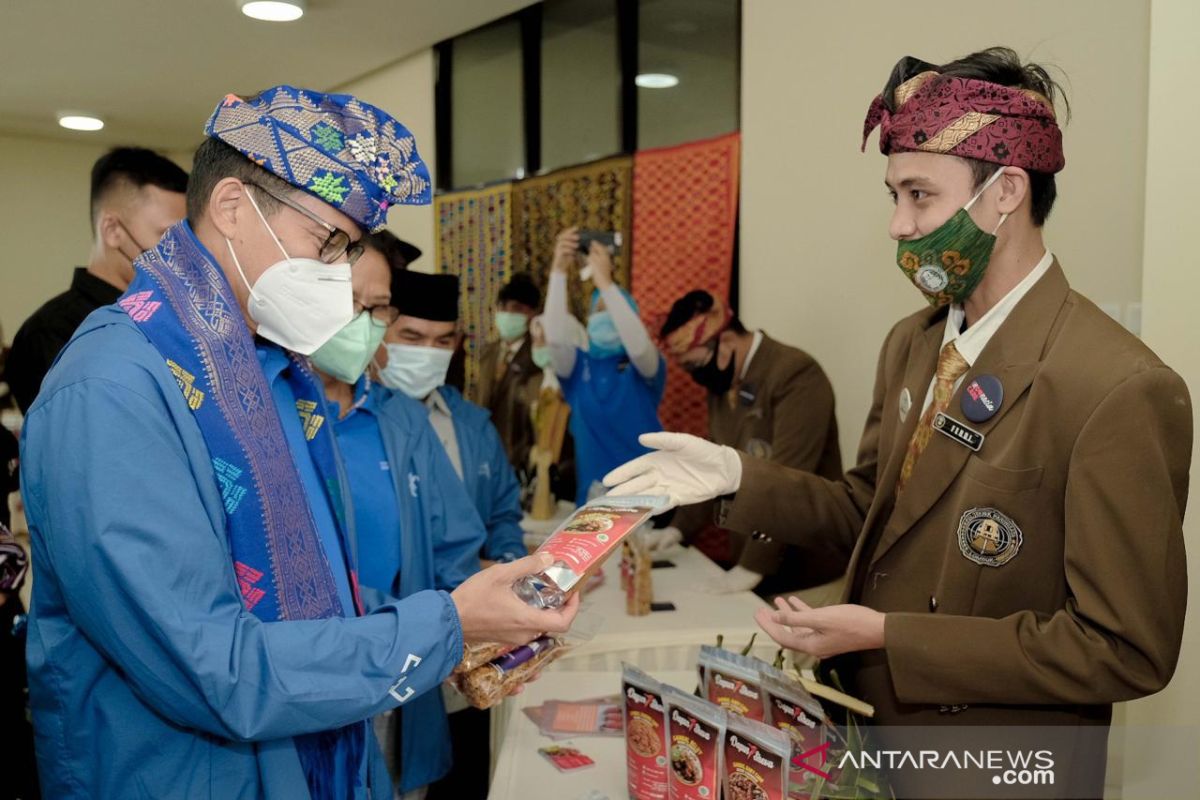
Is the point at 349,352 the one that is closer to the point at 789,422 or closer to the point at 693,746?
the point at 693,746

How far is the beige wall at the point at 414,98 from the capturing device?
6.38 metres

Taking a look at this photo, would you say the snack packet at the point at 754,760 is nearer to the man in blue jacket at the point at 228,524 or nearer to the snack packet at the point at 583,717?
the man in blue jacket at the point at 228,524

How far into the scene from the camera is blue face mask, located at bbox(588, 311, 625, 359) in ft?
13.9

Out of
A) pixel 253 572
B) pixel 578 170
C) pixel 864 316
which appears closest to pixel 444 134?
pixel 578 170

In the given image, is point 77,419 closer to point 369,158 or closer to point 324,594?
point 324,594

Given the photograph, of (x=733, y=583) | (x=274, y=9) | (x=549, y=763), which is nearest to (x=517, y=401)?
(x=274, y=9)

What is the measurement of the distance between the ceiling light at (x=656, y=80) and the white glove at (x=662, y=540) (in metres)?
2.40

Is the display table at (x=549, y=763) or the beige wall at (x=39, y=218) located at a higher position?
the beige wall at (x=39, y=218)

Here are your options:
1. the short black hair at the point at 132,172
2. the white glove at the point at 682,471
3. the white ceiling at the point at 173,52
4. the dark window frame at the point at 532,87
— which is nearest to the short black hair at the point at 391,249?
the short black hair at the point at 132,172

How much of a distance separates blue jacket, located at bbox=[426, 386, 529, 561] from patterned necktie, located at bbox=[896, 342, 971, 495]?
1553 mm

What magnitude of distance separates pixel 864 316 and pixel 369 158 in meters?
2.53

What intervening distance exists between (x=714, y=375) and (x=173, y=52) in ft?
10.1

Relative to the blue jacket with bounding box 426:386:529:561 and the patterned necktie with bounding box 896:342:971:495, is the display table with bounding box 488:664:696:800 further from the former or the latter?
the blue jacket with bounding box 426:386:529:561

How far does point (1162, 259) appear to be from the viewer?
6.61ft
